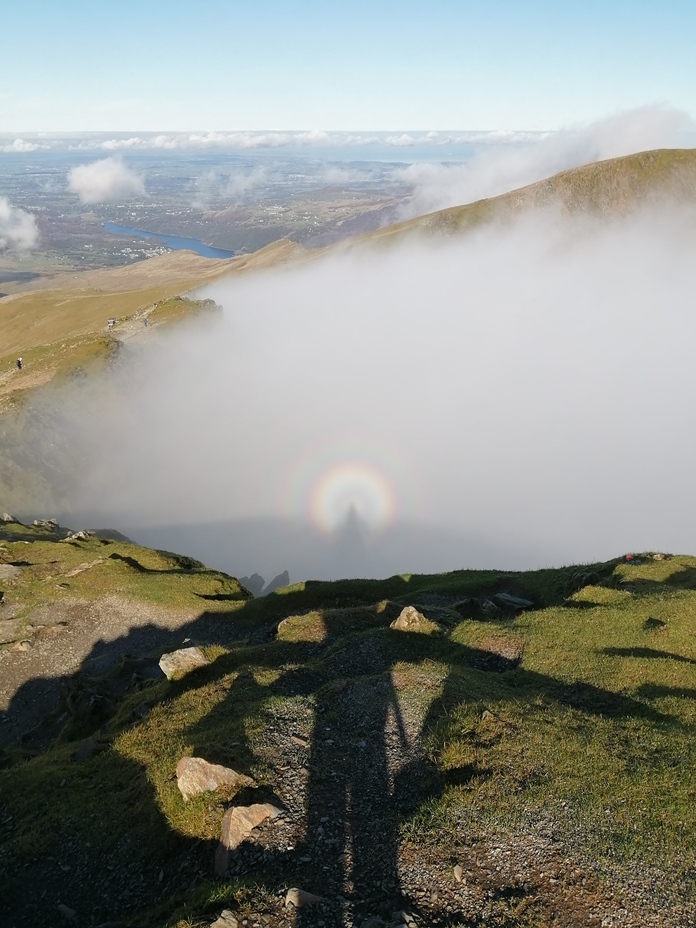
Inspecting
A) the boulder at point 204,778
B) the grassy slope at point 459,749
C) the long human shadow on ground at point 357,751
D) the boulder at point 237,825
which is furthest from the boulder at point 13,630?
the boulder at point 237,825

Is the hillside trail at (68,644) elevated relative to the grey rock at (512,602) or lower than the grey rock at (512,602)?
lower

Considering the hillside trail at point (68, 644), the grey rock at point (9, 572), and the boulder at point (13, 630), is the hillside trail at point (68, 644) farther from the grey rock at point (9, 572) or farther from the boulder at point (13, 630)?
the grey rock at point (9, 572)

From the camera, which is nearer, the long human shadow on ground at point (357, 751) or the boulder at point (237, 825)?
the long human shadow on ground at point (357, 751)

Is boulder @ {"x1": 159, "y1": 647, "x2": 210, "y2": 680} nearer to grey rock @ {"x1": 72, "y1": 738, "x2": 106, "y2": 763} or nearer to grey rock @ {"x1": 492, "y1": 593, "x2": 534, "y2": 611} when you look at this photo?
grey rock @ {"x1": 72, "y1": 738, "x2": 106, "y2": 763}

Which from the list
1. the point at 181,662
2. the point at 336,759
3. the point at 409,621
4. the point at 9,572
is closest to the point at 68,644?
the point at 9,572

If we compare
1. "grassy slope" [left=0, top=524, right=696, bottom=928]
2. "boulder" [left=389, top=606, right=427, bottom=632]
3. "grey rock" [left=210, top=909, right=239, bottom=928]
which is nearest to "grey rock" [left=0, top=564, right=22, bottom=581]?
"grassy slope" [left=0, top=524, right=696, bottom=928]
